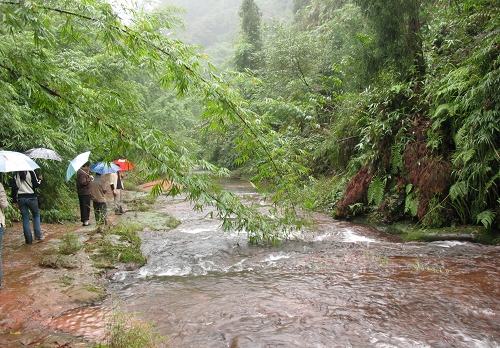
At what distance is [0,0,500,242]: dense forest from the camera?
5.03 m

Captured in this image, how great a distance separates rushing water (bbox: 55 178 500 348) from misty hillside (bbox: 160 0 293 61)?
242 ft

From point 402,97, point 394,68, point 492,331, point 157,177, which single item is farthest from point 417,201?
point 157,177

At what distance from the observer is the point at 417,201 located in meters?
8.88

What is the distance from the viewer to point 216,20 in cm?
10631

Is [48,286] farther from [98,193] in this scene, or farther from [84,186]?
[98,193]

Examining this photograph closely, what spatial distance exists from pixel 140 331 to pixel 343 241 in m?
6.05

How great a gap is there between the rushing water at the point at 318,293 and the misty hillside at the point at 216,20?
73832 mm

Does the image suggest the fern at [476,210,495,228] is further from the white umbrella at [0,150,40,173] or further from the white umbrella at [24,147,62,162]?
the white umbrella at [24,147,62,162]

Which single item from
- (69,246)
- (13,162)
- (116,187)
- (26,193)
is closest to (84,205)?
(26,193)

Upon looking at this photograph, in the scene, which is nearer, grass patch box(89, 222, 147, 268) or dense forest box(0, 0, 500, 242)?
dense forest box(0, 0, 500, 242)

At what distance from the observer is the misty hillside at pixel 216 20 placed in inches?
3225

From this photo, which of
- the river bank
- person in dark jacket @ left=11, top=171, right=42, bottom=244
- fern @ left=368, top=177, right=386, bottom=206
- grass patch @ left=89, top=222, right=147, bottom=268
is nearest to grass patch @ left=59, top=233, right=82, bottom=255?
the river bank

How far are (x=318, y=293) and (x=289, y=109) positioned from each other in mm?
11672

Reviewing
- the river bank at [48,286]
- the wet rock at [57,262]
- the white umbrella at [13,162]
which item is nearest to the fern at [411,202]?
the river bank at [48,286]
